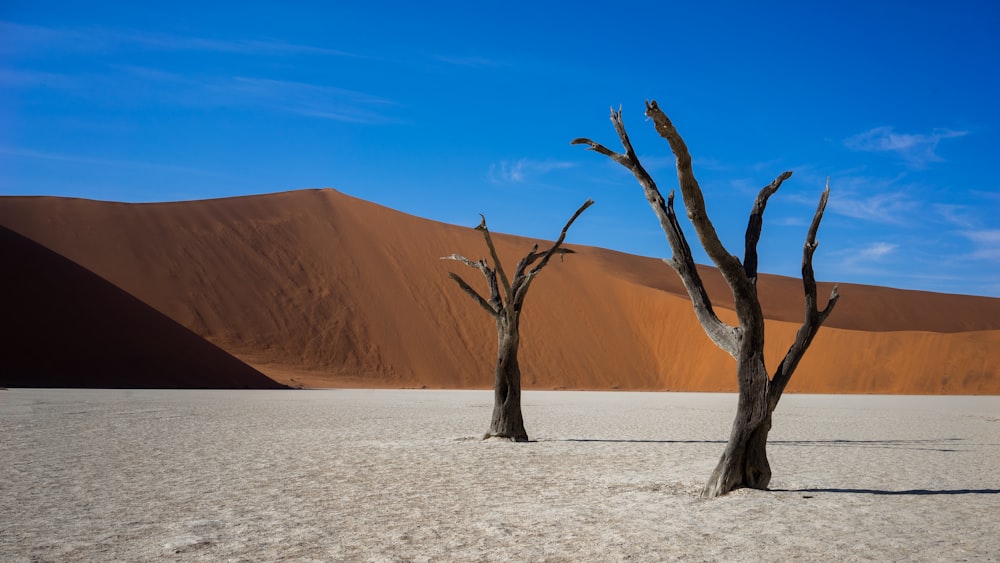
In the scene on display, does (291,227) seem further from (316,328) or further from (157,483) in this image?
(157,483)

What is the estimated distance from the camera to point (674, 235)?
319 inches

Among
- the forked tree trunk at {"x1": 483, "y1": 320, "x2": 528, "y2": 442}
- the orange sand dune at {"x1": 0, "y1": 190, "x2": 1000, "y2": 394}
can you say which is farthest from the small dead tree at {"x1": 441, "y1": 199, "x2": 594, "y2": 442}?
the orange sand dune at {"x1": 0, "y1": 190, "x2": 1000, "y2": 394}

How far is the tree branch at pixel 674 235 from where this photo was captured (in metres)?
8.09

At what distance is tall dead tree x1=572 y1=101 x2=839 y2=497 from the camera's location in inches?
296

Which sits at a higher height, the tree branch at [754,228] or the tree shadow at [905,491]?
the tree branch at [754,228]

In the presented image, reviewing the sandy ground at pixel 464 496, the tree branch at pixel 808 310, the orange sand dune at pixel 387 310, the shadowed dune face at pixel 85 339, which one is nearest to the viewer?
the sandy ground at pixel 464 496

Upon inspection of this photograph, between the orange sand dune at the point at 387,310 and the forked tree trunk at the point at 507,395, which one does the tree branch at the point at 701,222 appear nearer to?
the forked tree trunk at the point at 507,395

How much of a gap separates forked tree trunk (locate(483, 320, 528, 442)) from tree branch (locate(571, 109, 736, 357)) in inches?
234

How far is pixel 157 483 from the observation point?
8.38m

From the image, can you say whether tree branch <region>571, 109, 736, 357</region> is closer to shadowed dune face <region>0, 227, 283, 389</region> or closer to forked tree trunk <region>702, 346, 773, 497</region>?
forked tree trunk <region>702, 346, 773, 497</region>

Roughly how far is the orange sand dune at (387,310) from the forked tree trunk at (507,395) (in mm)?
32486

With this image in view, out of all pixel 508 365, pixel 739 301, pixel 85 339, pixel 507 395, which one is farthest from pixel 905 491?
pixel 85 339

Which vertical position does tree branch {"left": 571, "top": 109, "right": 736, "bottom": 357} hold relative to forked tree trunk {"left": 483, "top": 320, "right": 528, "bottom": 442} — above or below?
above

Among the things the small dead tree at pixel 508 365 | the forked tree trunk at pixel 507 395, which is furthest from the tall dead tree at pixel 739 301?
the forked tree trunk at pixel 507 395
